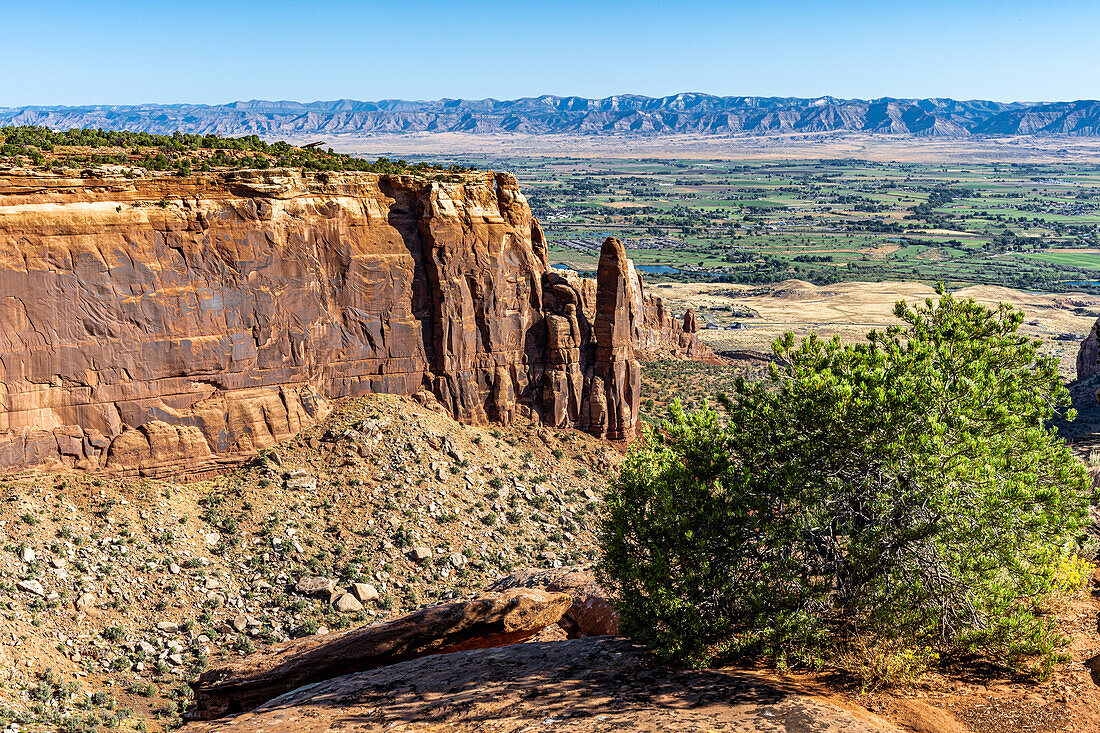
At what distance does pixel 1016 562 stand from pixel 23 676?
31657 mm

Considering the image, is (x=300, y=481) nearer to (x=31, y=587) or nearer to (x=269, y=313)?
(x=269, y=313)

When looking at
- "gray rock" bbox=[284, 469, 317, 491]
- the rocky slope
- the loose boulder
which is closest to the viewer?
the rocky slope

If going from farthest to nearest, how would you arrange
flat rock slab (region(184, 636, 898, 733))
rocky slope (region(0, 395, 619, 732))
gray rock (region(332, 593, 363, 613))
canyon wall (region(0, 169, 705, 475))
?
canyon wall (region(0, 169, 705, 475)) < gray rock (region(332, 593, 363, 613)) < rocky slope (region(0, 395, 619, 732)) < flat rock slab (region(184, 636, 898, 733))

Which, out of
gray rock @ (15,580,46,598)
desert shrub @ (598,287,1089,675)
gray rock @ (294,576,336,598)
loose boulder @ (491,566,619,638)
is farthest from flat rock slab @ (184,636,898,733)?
gray rock @ (15,580,46,598)

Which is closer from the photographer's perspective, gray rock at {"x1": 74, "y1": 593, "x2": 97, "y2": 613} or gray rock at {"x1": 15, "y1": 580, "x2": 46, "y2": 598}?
gray rock at {"x1": 15, "y1": 580, "x2": 46, "y2": 598}

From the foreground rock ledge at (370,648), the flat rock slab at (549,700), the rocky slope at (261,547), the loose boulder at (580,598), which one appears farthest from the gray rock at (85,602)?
the loose boulder at (580,598)

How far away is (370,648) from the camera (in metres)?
28.6

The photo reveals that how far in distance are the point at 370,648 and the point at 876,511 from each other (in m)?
17.5

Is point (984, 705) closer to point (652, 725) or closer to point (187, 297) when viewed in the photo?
point (652, 725)

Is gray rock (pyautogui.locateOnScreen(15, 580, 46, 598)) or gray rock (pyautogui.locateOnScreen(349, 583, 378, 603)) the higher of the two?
gray rock (pyautogui.locateOnScreen(15, 580, 46, 598))

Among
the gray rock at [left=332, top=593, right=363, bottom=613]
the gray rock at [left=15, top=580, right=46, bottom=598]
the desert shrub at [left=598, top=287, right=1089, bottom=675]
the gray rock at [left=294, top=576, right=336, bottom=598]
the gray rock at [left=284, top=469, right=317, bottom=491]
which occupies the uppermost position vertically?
the desert shrub at [left=598, top=287, right=1089, bottom=675]

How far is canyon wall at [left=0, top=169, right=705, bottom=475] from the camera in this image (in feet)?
122

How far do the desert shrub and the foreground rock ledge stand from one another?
714cm

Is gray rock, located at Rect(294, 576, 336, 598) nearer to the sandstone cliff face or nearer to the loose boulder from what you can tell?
the loose boulder
